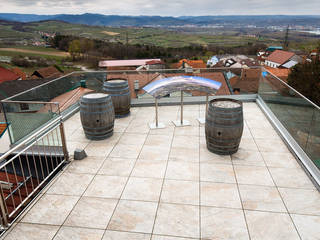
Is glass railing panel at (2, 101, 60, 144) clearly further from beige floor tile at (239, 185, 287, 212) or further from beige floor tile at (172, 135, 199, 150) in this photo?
beige floor tile at (239, 185, 287, 212)

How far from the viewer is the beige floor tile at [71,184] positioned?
183 inches

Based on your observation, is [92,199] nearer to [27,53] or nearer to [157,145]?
[157,145]

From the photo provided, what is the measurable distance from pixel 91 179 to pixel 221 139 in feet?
Answer: 9.47

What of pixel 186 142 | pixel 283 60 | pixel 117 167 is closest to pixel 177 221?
pixel 117 167

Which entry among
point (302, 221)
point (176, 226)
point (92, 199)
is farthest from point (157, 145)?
point (302, 221)

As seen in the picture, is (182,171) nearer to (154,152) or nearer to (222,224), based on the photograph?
(154,152)

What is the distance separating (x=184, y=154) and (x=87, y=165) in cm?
219

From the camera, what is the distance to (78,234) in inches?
144

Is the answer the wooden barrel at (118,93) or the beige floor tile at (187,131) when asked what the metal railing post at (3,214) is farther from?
the wooden barrel at (118,93)

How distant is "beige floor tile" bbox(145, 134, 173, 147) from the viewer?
21.1 feet

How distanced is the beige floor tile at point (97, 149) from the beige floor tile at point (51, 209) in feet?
5.30

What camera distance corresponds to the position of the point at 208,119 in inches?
225

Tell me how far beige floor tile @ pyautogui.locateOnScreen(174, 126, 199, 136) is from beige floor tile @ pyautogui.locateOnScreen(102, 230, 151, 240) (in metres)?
3.64

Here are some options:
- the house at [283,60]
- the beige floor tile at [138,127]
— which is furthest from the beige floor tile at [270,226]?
the house at [283,60]
